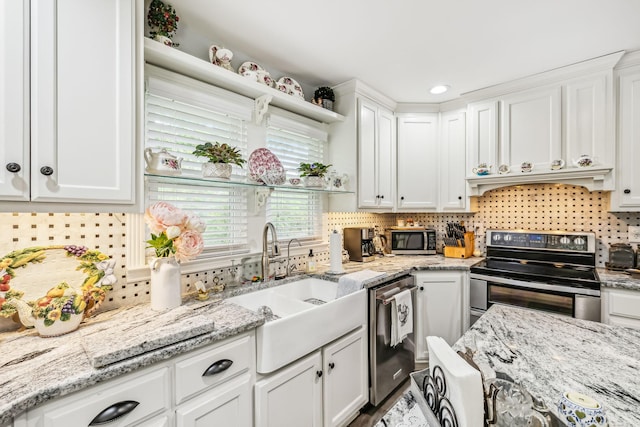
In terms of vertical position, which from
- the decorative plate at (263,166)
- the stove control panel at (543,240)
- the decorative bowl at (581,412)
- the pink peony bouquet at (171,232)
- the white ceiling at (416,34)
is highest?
the white ceiling at (416,34)

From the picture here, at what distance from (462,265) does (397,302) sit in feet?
2.93

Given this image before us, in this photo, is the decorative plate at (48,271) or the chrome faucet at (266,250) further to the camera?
the chrome faucet at (266,250)

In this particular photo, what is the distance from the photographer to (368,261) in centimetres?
292

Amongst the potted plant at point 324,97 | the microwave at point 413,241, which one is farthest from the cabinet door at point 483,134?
the potted plant at point 324,97

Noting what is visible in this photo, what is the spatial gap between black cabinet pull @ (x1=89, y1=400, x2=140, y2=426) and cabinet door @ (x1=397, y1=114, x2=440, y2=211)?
109 inches

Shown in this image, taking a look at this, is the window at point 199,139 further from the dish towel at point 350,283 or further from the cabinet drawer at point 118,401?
the cabinet drawer at point 118,401

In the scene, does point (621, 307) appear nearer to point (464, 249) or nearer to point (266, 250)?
point (464, 249)

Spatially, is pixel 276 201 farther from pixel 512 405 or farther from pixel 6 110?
pixel 512 405

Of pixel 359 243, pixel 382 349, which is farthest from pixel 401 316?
pixel 359 243

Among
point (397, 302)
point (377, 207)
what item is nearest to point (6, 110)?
point (397, 302)

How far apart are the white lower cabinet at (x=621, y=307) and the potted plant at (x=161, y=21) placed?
3.32 metres

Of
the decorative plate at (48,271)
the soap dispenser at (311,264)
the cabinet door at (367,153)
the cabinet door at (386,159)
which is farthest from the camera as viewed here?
the cabinet door at (386,159)

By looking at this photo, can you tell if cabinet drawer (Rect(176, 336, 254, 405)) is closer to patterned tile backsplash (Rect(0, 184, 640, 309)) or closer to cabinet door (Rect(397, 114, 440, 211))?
patterned tile backsplash (Rect(0, 184, 640, 309))

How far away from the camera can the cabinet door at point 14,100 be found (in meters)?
1.02
